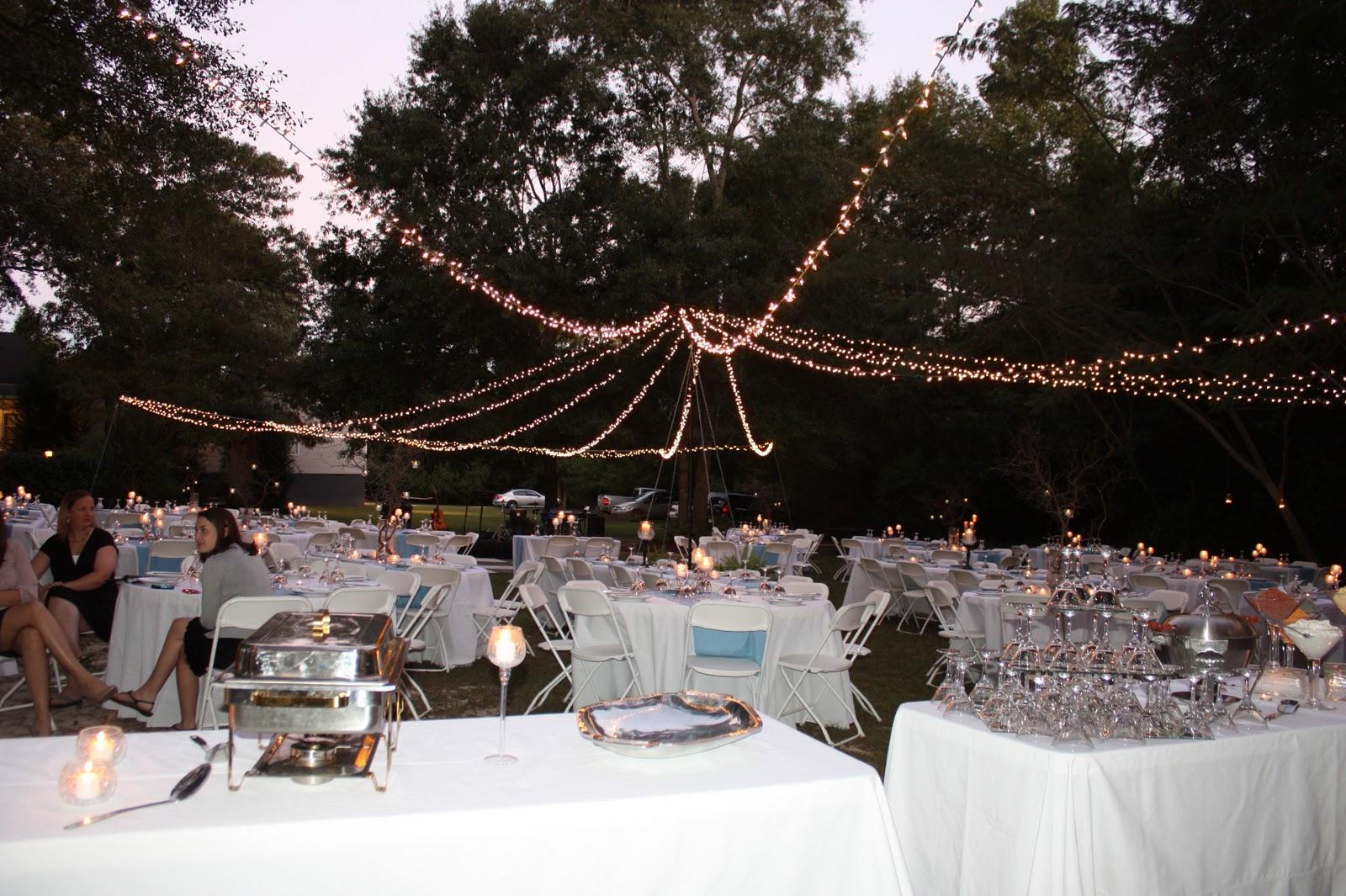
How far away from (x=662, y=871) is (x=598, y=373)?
16070 millimetres

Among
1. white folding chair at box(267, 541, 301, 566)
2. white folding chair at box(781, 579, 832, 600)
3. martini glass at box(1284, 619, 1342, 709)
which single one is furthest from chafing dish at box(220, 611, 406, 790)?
white folding chair at box(267, 541, 301, 566)

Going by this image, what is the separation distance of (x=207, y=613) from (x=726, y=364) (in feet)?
44.1

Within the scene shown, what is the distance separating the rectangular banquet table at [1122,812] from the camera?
2324 mm

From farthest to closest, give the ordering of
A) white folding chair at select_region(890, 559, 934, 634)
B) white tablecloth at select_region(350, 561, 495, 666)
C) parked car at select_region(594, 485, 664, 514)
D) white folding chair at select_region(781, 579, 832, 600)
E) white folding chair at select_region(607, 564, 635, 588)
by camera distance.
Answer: parked car at select_region(594, 485, 664, 514) → white folding chair at select_region(890, 559, 934, 634) → white tablecloth at select_region(350, 561, 495, 666) → white folding chair at select_region(607, 564, 635, 588) → white folding chair at select_region(781, 579, 832, 600)

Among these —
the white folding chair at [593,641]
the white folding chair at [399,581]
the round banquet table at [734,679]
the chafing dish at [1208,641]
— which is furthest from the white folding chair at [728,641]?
the chafing dish at [1208,641]

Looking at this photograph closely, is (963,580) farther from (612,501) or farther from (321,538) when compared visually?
(612,501)

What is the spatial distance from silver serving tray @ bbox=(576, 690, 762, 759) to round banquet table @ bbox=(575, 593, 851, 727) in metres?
3.08

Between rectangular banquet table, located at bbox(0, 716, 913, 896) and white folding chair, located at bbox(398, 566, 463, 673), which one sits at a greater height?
rectangular banquet table, located at bbox(0, 716, 913, 896)

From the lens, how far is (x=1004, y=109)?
63.4 ft

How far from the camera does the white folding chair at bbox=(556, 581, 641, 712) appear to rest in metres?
5.64

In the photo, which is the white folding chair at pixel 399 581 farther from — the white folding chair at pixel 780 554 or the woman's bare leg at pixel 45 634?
the white folding chair at pixel 780 554

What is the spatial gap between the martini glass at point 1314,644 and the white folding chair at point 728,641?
7.82 ft

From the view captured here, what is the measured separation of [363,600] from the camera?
5.17 metres

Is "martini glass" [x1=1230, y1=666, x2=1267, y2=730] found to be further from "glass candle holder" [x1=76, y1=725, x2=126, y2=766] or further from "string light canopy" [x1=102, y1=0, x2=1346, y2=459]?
"string light canopy" [x1=102, y1=0, x2=1346, y2=459]
